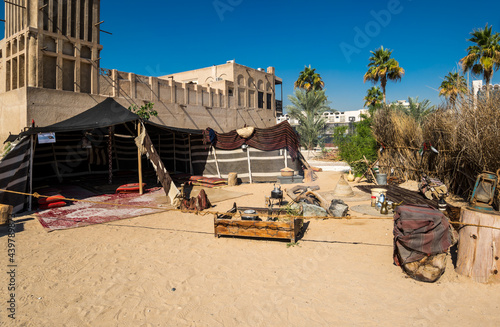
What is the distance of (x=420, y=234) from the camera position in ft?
14.9

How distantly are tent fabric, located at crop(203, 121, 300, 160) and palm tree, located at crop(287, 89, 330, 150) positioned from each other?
60.2 feet

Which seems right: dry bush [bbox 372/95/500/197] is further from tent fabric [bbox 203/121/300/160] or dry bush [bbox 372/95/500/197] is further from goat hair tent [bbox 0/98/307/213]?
goat hair tent [bbox 0/98/307/213]

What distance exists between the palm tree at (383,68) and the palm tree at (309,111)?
5633mm

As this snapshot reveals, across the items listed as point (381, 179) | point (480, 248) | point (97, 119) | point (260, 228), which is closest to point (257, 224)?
point (260, 228)

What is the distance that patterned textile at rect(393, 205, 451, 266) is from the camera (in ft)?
14.8

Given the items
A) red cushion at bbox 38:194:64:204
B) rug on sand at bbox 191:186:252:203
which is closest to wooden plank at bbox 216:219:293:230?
rug on sand at bbox 191:186:252:203

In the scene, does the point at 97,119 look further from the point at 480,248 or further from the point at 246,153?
the point at 480,248

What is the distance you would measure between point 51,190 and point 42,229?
3.79 metres

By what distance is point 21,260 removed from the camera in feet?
17.5

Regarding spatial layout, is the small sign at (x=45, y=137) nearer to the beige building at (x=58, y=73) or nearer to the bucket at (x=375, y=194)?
the beige building at (x=58, y=73)

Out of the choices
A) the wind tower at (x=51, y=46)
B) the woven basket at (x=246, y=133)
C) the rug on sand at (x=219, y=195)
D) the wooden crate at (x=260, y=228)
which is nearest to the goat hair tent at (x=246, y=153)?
the woven basket at (x=246, y=133)

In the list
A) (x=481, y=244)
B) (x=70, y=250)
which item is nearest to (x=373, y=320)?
(x=481, y=244)

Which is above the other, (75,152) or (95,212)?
(75,152)

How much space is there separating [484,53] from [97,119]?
22.9m
